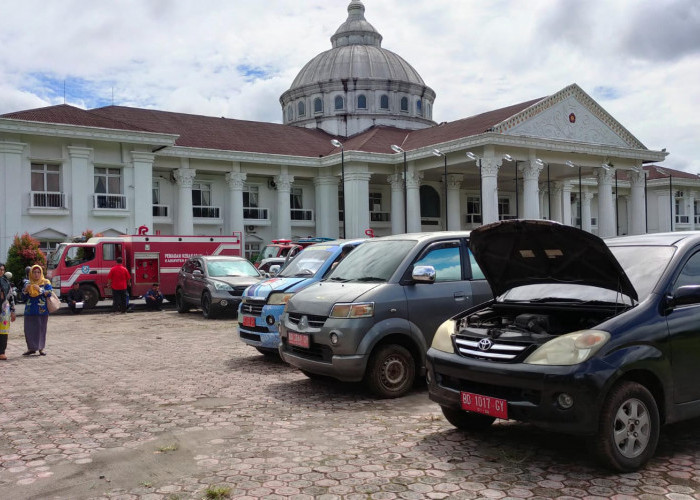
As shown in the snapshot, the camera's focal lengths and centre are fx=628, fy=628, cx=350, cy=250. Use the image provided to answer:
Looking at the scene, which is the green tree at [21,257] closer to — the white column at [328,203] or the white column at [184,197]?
the white column at [184,197]

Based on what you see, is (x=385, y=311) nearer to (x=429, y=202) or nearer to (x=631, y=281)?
(x=631, y=281)

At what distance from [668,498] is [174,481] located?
11.3 ft

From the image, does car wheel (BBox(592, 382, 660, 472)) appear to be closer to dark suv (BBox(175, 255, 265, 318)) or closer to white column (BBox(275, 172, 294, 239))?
dark suv (BBox(175, 255, 265, 318))

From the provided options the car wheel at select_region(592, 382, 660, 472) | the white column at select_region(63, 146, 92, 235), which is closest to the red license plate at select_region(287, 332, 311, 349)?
the car wheel at select_region(592, 382, 660, 472)

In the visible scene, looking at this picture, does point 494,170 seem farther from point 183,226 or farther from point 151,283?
point 151,283

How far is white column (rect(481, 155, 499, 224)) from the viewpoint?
3600cm

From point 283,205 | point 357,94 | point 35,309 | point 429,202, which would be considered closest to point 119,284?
point 35,309

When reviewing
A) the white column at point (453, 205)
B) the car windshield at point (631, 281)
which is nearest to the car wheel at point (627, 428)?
the car windshield at point (631, 281)

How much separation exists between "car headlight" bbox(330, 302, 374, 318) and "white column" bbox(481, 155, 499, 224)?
2982cm

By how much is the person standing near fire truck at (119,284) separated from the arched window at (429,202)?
97.1ft

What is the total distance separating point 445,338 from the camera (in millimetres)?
5559

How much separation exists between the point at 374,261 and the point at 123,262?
16.1 metres

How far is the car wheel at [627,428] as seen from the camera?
446cm

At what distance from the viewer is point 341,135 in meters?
52.5
